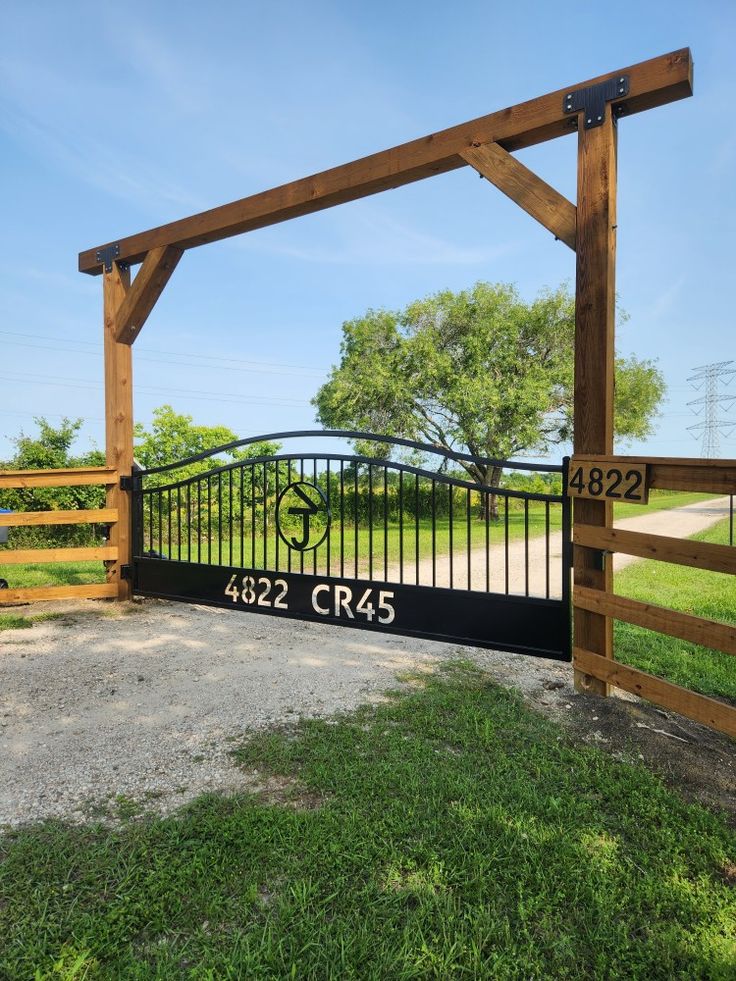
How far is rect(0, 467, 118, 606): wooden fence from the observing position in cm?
578

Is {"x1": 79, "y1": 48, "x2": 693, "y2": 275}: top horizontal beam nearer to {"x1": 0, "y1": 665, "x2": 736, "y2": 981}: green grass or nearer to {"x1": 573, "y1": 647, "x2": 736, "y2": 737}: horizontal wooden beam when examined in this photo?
{"x1": 573, "y1": 647, "x2": 736, "y2": 737}: horizontal wooden beam

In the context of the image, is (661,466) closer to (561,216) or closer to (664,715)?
(664,715)

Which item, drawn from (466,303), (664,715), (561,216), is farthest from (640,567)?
(466,303)

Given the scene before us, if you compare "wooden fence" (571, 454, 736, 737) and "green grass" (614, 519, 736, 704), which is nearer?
"wooden fence" (571, 454, 736, 737)

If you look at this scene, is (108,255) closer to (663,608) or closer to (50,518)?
(50,518)

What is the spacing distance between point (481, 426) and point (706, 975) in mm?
18644

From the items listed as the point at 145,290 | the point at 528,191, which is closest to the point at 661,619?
the point at 528,191

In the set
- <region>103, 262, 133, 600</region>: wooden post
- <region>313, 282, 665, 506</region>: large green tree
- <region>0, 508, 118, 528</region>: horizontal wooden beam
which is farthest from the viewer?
<region>313, 282, 665, 506</region>: large green tree

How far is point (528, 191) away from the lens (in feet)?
11.9

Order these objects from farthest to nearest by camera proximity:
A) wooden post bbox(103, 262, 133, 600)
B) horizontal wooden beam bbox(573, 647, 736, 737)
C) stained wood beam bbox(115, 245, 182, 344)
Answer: wooden post bbox(103, 262, 133, 600)
stained wood beam bbox(115, 245, 182, 344)
horizontal wooden beam bbox(573, 647, 736, 737)

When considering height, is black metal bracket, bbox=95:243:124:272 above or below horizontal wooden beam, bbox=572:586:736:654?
above

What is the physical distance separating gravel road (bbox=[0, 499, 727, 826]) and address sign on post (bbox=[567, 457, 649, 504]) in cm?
123

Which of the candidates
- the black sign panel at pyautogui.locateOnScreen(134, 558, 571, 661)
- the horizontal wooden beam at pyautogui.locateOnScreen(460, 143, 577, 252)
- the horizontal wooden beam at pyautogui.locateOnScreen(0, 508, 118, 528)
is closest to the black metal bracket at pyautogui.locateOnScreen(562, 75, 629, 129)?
the horizontal wooden beam at pyautogui.locateOnScreen(460, 143, 577, 252)

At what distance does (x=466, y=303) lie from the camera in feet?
67.7
